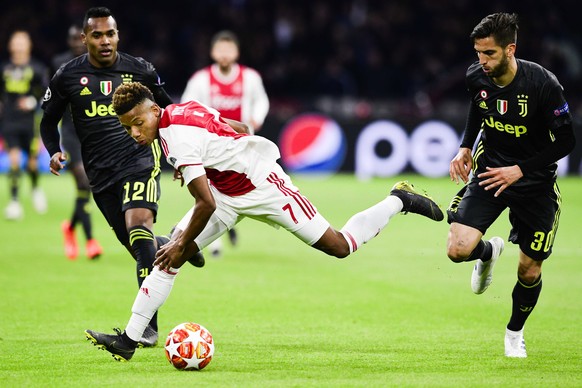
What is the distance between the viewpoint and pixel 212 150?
671 centimetres

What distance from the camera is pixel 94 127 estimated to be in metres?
7.96

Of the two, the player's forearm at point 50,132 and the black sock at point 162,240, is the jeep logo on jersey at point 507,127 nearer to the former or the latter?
the black sock at point 162,240

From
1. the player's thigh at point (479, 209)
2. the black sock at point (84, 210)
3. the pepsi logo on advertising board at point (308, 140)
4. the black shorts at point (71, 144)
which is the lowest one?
the pepsi logo on advertising board at point (308, 140)

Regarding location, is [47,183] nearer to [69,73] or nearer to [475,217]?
[69,73]

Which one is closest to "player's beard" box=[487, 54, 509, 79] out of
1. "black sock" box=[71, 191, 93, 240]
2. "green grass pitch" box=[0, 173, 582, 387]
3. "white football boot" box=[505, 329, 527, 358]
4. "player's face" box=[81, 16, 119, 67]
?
"white football boot" box=[505, 329, 527, 358]

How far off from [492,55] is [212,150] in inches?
80.0

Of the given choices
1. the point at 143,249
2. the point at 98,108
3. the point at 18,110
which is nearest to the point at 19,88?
the point at 18,110

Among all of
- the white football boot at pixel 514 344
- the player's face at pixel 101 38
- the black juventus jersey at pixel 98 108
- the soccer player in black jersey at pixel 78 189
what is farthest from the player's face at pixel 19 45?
the white football boot at pixel 514 344

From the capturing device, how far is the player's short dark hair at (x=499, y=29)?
264 inches

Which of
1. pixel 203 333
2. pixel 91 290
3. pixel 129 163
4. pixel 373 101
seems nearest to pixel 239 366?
pixel 203 333

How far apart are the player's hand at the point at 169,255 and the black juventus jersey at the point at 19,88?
965 centimetres

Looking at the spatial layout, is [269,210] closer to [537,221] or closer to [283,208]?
[283,208]

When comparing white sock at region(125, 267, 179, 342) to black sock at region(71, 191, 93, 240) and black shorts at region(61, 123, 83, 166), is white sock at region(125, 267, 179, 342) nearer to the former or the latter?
black sock at region(71, 191, 93, 240)

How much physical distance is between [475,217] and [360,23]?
19.3m
